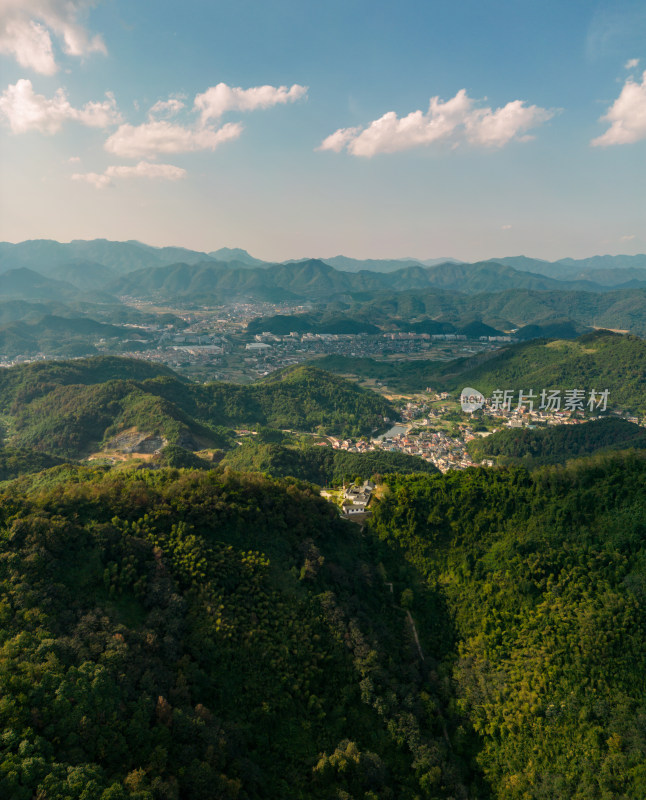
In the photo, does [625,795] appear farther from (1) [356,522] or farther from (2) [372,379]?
(2) [372,379]

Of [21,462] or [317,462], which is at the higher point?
[21,462]

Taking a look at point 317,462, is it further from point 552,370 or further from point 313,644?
point 552,370

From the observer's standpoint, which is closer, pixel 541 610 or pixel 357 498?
pixel 541 610

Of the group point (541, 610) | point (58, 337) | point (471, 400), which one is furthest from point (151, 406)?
point (58, 337)

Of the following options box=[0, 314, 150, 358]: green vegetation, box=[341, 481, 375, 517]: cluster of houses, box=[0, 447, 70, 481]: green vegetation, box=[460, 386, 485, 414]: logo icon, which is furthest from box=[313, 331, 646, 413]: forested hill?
box=[0, 314, 150, 358]: green vegetation

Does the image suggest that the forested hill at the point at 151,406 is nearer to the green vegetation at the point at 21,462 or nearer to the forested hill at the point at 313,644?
the green vegetation at the point at 21,462

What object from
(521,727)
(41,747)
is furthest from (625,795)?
→ (41,747)
